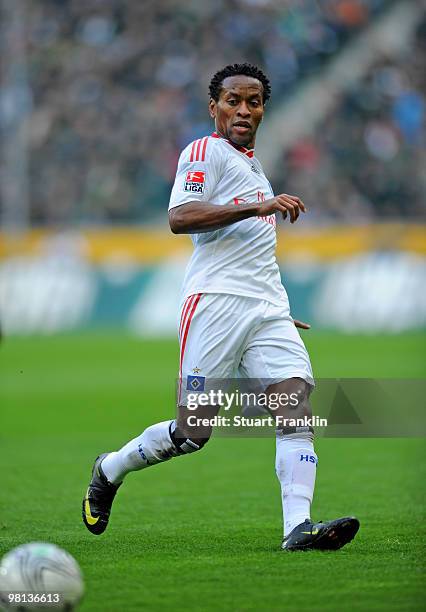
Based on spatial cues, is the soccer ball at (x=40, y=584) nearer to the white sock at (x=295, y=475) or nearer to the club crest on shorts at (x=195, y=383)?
the white sock at (x=295, y=475)

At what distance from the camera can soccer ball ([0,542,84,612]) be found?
180 inches

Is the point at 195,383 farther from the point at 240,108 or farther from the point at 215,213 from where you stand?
the point at 240,108

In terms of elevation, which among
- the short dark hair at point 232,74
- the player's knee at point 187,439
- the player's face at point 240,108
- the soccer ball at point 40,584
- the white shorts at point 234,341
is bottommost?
the soccer ball at point 40,584

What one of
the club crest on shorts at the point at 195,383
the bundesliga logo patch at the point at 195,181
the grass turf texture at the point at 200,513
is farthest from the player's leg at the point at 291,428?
the bundesliga logo patch at the point at 195,181

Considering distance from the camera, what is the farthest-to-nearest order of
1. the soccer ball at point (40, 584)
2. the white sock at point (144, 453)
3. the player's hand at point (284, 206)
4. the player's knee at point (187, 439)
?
the white sock at point (144, 453) → the player's knee at point (187, 439) → the player's hand at point (284, 206) → the soccer ball at point (40, 584)

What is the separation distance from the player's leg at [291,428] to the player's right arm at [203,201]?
59 centimetres

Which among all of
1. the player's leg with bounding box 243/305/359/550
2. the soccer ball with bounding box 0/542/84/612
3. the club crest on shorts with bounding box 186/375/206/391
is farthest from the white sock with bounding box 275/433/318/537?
the soccer ball with bounding box 0/542/84/612

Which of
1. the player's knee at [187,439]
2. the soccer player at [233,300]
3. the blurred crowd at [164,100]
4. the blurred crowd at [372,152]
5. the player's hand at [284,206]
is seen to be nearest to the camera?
the player's hand at [284,206]

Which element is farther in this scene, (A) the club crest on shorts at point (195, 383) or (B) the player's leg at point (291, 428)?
(A) the club crest on shorts at point (195, 383)

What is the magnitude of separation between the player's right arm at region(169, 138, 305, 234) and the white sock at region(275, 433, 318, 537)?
114 cm

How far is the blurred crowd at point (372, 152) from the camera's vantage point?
25938 millimetres

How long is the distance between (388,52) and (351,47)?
0.83m

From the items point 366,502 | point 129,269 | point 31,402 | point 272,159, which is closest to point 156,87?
point 272,159

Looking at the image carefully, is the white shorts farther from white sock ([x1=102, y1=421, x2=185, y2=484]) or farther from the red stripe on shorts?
white sock ([x1=102, y1=421, x2=185, y2=484])
